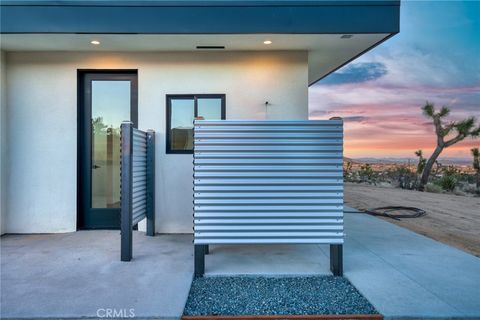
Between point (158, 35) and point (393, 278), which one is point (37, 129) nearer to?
point (158, 35)

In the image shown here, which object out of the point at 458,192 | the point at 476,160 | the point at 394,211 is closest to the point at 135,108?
the point at 394,211

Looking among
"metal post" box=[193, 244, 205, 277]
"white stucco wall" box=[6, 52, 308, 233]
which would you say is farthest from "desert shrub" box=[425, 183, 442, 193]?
"metal post" box=[193, 244, 205, 277]

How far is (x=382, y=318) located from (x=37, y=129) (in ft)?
16.9

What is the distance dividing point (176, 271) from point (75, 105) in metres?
3.23

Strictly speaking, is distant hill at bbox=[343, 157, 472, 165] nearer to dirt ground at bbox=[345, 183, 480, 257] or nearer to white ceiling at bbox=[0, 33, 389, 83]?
dirt ground at bbox=[345, 183, 480, 257]

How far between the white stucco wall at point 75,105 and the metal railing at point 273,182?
176 centimetres

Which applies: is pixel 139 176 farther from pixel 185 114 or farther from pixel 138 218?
pixel 185 114

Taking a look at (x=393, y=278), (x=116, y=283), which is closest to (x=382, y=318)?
Answer: (x=393, y=278)

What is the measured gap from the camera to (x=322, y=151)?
3033 millimetres

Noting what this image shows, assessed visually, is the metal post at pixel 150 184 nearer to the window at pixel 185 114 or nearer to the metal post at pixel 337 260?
the window at pixel 185 114

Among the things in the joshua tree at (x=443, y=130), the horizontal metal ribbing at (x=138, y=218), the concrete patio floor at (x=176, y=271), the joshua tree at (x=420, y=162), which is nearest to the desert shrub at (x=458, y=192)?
the joshua tree at (x=443, y=130)

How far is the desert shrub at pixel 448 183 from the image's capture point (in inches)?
460

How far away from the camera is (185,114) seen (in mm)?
4801

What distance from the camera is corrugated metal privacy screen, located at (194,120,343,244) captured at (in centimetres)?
301
